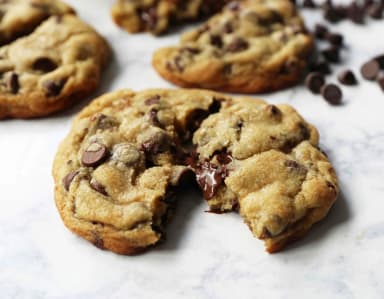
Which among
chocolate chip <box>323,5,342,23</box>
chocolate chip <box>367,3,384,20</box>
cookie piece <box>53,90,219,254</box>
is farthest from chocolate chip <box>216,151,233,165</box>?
chocolate chip <box>367,3,384,20</box>

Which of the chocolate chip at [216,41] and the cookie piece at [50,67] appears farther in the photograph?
the chocolate chip at [216,41]

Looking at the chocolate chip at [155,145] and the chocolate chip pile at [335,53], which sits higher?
the chocolate chip at [155,145]

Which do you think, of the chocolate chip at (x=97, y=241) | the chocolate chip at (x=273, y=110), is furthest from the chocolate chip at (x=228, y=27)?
the chocolate chip at (x=97, y=241)

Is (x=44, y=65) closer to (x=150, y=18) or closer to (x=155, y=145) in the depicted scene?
(x=150, y=18)

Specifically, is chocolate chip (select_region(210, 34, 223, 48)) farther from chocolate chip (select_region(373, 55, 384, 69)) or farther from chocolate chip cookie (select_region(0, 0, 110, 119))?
chocolate chip (select_region(373, 55, 384, 69))

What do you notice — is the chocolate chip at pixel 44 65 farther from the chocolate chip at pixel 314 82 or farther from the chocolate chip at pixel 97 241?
the chocolate chip at pixel 314 82

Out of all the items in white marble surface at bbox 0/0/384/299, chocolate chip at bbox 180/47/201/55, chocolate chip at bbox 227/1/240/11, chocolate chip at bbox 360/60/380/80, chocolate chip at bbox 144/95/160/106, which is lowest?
white marble surface at bbox 0/0/384/299
